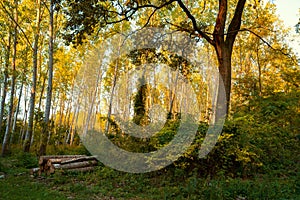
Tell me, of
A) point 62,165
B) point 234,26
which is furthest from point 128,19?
point 62,165

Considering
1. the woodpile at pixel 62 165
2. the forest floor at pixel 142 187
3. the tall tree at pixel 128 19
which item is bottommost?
the forest floor at pixel 142 187

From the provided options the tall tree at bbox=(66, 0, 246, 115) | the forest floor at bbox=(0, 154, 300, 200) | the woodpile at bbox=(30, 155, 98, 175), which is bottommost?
the forest floor at bbox=(0, 154, 300, 200)

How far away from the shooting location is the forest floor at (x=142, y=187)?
5.11m

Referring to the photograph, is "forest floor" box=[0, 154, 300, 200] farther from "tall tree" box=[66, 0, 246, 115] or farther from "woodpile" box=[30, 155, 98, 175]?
"tall tree" box=[66, 0, 246, 115]

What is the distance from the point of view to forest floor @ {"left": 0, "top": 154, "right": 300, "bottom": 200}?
511 cm

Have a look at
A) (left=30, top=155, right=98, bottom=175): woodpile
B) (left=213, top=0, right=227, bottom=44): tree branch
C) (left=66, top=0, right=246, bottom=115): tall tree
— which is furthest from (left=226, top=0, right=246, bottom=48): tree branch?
(left=30, top=155, right=98, bottom=175): woodpile

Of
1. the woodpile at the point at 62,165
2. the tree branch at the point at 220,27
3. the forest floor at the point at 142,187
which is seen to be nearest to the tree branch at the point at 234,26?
the tree branch at the point at 220,27

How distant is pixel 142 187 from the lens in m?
6.06

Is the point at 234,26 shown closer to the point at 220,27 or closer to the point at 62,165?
→ the point at 220,27

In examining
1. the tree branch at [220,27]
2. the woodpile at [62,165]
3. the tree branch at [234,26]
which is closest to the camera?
the woodpile at [62,165]

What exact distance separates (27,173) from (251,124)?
23.4ft

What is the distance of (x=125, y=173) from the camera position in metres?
7.04

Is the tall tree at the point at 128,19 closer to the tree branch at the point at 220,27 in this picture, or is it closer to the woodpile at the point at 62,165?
the tree branch at the point at 220,27

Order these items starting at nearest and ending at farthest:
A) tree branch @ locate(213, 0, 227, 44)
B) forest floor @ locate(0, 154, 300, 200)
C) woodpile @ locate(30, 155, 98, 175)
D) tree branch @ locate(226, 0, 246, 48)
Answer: forest floor @ locate(0, 154, 300, 200)
woodpile @ locate(30, 155, 98, 175)
tree branch @ locate(213, 0, 227, 44)
tree branch @ locate(226, 0, 246, 48)
